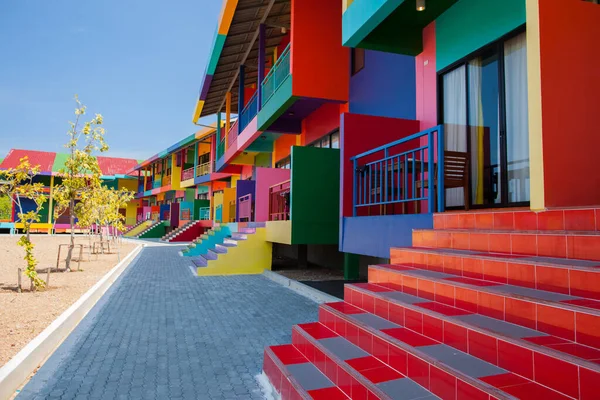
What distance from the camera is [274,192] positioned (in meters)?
11.9

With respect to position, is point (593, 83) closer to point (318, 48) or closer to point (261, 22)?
point (318, 48)

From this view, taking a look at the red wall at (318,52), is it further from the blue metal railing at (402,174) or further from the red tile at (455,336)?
the red tile at (455,336)

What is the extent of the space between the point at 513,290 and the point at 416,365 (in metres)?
0.92

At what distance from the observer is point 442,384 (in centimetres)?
241

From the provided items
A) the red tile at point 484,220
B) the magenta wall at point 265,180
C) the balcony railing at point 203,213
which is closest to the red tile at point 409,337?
the red tile at point 484,220

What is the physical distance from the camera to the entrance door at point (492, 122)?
5.62 meters

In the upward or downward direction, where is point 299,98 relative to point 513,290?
upward

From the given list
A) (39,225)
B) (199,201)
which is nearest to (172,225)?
(199,201)

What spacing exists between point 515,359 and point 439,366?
0.42m

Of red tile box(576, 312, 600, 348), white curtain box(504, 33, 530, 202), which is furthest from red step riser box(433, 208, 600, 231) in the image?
white curtain box(504, 33, 530, 202)

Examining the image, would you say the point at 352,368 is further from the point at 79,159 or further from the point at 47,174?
the point at 47,174

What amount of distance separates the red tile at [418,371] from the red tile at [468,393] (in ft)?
0.96

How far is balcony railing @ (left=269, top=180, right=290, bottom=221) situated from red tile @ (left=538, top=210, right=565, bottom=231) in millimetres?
7507

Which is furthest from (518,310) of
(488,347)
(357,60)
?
(357,60)
